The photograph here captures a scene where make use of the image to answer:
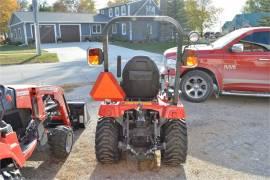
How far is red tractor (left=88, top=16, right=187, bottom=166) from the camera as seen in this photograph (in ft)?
12.5

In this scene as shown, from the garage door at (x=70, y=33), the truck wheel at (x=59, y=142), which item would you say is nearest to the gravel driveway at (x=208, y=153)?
the truck wheel at (x=59, y=142)

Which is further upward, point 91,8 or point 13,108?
point 91,8

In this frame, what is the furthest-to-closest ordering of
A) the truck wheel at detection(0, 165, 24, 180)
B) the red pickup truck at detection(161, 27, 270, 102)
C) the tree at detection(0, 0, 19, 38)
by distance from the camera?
the tree at detection(0, 0, 19, 38)
the red pickup truck at detection(161, 27, 270, 102)
the truck wheel at detection(0, 165, 24, 180)

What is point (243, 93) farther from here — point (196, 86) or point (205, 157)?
point (205, 157)

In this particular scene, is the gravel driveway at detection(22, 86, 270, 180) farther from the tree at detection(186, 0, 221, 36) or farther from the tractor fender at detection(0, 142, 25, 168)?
the tree at detection(186, 0, 221, 36)

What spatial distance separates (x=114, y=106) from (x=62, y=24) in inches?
1483

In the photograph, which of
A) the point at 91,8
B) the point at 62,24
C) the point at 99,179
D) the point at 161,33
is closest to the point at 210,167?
the point at 99,179

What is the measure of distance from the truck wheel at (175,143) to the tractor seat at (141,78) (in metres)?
0.54

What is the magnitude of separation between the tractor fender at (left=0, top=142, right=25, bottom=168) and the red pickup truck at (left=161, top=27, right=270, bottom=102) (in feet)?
14.6

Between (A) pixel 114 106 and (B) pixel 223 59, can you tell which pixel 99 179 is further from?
(B) pixel 223 59

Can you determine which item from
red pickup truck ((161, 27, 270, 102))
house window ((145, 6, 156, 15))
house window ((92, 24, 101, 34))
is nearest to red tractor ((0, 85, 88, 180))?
red pickup truck ((161, 27, 270, 102))

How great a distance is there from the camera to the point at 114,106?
156 inches

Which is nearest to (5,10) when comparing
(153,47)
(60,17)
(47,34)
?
(60,17)

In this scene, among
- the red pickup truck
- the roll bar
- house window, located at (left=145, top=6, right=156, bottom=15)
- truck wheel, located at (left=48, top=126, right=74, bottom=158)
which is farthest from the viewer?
house window, located at (left=145, top=6, right=156, bottom=15)
